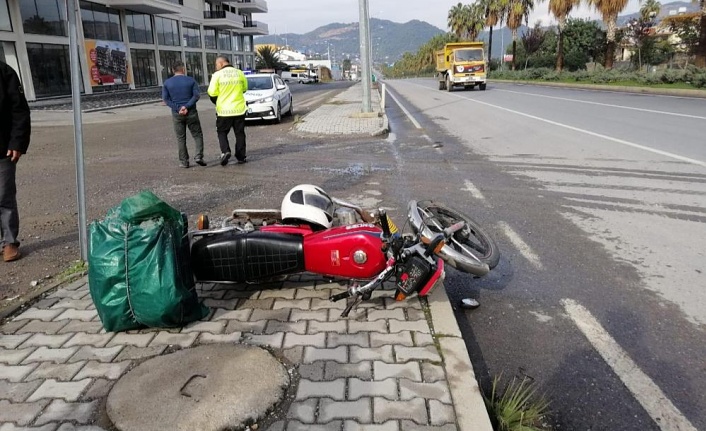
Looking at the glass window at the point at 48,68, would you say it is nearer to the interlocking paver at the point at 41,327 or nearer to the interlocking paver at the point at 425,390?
the interlocking paver at the point at 41,327

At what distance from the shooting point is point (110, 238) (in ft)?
10.9

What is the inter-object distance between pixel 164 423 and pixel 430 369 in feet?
4.59

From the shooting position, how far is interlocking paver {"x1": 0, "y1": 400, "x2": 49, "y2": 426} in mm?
2598

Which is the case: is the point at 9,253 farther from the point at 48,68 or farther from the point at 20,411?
the point at 48,68

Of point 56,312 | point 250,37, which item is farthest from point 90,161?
point 250,37

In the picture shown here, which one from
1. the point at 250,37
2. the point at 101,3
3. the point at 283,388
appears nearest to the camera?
the point at 283,388

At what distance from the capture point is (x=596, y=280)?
436cm

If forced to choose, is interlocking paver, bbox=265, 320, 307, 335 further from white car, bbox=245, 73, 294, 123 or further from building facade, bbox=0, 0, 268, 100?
building facade, bbox=0, 0, 268, 100

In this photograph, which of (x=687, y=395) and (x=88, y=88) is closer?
(x=687, y=395)

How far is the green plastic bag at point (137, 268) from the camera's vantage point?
3.29m

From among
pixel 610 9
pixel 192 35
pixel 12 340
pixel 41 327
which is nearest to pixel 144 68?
pixel 192 35

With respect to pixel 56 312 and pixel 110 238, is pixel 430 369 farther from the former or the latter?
pixel 56 312

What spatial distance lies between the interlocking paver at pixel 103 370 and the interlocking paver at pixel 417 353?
158 cm

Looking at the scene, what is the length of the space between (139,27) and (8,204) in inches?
1610
